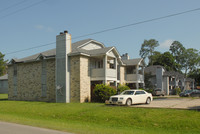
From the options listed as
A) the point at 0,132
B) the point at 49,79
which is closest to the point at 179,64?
the point at 49,79

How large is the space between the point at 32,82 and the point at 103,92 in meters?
11.8

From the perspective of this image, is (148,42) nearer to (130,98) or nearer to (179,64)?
(179,64)

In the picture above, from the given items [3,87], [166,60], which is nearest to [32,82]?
[3,87]

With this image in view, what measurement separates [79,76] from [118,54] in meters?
6.48

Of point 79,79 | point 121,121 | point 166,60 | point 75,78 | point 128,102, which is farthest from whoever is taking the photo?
point 166,60

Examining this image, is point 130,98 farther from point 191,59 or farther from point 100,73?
point 191,59

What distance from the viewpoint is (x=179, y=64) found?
246ft

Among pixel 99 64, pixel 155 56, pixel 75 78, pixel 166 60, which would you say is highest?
pixel 155 56

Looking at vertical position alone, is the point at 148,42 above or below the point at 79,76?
above

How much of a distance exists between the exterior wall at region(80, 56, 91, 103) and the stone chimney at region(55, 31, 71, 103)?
1.81 metres

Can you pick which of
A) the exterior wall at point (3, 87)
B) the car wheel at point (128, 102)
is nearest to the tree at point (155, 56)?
the exterior wall at point (3, 87)

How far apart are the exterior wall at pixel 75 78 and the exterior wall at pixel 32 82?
11.2 feet

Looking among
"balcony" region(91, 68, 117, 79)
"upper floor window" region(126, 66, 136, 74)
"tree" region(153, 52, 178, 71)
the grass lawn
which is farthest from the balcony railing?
"tree" region(153, 52, 178, 71)

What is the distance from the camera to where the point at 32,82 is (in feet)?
102
